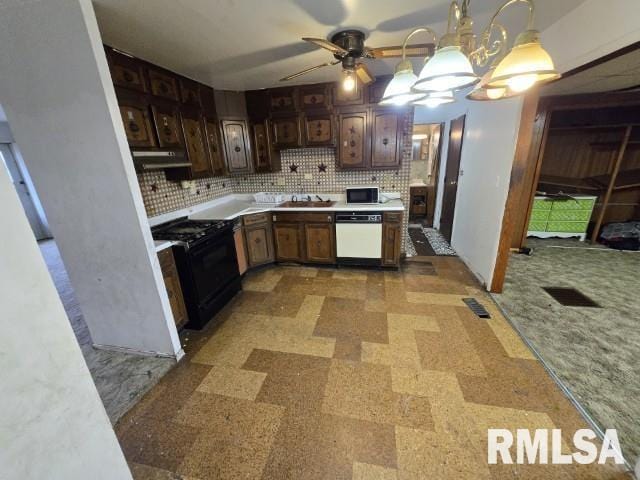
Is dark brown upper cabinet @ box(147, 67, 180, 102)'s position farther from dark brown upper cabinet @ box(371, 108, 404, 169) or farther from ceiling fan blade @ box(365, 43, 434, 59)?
dark brown upper cabinet @ box(371, 108, 404, 169)

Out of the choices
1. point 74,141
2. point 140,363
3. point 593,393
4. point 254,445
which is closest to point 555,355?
point 593,393

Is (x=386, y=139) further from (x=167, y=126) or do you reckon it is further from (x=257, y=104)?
(x=167, y=126)

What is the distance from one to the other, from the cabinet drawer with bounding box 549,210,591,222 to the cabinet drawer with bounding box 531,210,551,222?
0.19 ft

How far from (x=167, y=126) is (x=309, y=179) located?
6.27ft

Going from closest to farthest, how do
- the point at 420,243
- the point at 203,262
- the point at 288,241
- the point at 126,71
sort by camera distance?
the point at 126,71
the point at 203,262
the point at 288,241
the point at 420,243

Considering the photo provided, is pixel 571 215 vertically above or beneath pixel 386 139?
beneath

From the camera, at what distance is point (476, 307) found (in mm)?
2658

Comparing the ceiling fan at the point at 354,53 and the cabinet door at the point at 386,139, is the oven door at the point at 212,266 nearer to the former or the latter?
the ceiling fan at the point at 354,53

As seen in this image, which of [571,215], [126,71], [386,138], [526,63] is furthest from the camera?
[571,215]

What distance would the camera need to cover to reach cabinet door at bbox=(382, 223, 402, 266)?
130 inches

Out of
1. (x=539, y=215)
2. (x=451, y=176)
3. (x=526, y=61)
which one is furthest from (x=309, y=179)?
(x=539, y=215)

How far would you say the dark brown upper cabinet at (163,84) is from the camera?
7.73ft

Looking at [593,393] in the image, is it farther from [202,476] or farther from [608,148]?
[608,148]

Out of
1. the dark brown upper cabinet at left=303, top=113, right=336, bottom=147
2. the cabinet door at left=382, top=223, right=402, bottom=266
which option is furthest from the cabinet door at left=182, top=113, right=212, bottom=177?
→ the cabinet door at left=382, top=223, right=402, bottom=266
